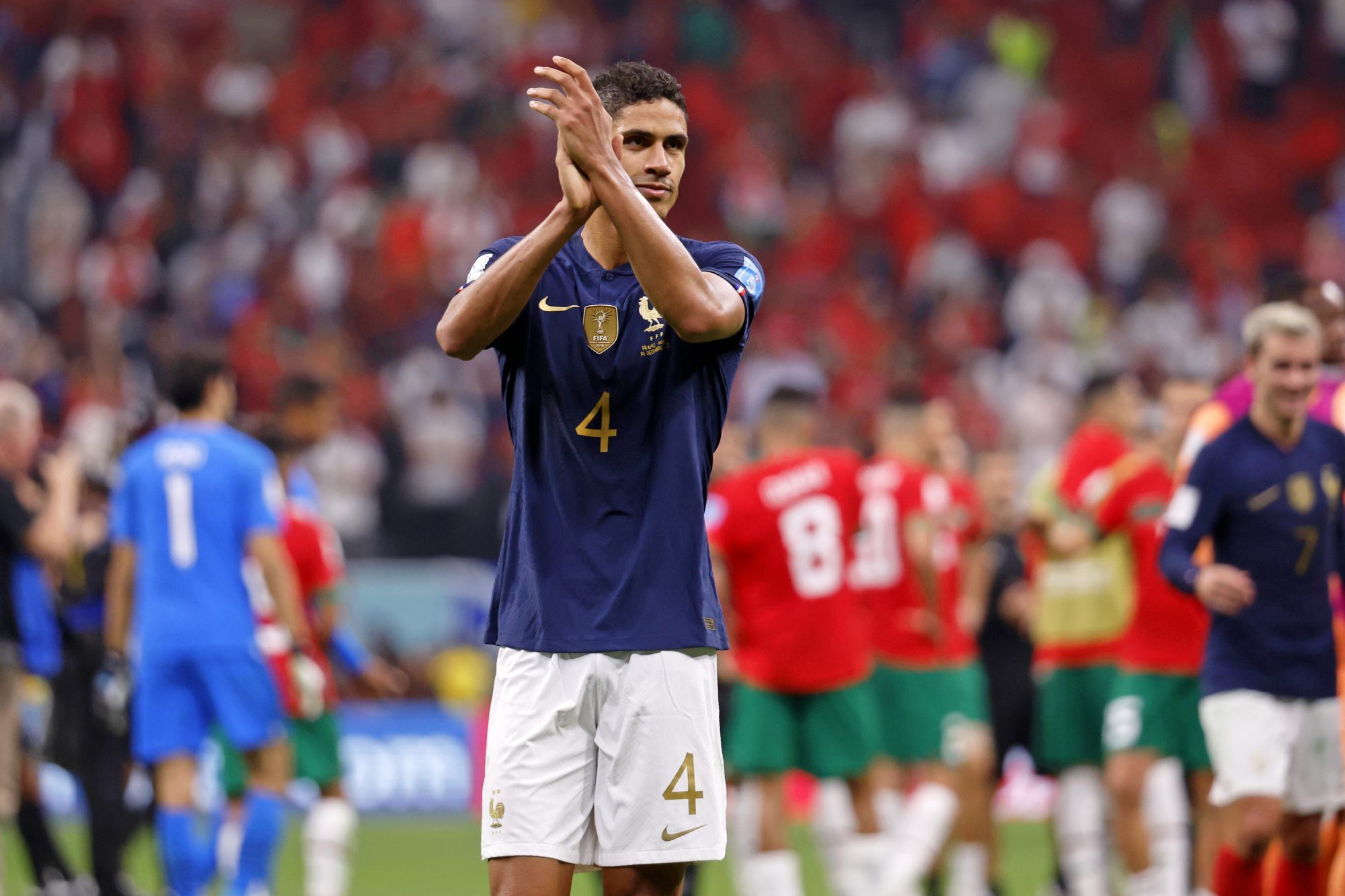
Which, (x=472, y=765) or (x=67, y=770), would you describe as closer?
(x=67, y=770)

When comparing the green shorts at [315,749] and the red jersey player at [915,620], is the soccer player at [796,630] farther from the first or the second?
the green shorts at [315,749]

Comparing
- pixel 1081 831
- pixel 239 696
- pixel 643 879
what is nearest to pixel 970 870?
pixel 1081 831

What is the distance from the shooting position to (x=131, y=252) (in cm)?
1828

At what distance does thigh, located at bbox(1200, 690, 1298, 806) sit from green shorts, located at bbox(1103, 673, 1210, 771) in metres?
1.79

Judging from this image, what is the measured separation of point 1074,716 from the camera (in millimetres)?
8930

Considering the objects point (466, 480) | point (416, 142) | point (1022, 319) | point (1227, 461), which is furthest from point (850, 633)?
point (416, 142)

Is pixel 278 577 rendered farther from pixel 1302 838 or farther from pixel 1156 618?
pixel 1302 838

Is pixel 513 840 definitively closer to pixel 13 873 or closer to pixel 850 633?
pixel 850 633

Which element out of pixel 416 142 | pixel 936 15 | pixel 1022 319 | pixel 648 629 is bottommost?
pixel 648 629

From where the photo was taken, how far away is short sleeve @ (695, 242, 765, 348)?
4047mm

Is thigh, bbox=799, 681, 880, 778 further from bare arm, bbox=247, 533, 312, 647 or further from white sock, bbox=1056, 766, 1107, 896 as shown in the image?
bare arm, bbox=247, 533, 312, 647

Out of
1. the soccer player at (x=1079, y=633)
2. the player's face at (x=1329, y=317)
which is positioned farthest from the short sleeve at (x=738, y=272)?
the soccer player at (x=1079, y=633)

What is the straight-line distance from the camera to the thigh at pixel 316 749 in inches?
338

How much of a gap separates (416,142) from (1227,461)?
15164 mm
